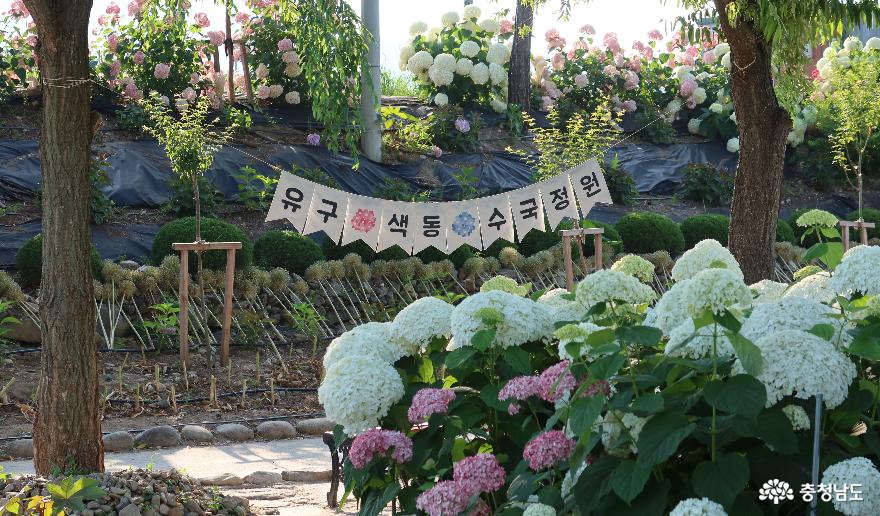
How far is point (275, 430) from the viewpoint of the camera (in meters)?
6.17

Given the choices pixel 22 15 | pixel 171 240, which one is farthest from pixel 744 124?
pixel 22 15

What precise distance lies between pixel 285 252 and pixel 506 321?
21.9 feet

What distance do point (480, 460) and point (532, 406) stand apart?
16cm

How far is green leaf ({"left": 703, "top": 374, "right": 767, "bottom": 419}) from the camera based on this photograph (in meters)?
1.70

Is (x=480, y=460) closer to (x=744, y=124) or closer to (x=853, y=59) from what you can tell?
(x=744, y=124)

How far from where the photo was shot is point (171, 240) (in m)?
8.27

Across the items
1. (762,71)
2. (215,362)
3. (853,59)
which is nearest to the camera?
(762,71)

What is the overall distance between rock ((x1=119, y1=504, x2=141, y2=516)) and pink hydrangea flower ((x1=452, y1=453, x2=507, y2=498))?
173 centimetres

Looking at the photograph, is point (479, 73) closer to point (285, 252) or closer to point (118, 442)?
point (285, 252)

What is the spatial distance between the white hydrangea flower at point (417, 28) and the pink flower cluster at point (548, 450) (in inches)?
462

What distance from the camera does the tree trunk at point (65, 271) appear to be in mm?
3871

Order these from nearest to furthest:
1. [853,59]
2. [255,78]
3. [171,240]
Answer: [171,240] < [255,78] < [853,59]

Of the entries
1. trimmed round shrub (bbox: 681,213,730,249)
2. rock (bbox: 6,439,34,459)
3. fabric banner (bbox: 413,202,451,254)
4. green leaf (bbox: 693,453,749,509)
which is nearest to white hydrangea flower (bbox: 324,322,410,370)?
green leaf (bbox: 693,453,749,509)

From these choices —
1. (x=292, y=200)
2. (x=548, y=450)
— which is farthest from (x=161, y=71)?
(x=548, y=450)
